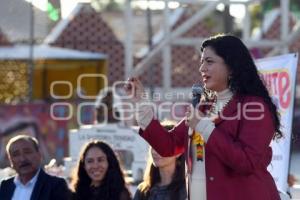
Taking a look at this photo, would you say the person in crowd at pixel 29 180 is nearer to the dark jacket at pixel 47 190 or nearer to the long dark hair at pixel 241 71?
the dark jacket at pixel 47 190

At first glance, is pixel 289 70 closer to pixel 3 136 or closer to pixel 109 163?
pixel 109 163

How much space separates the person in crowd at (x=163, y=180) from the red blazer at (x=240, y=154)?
1098 mm

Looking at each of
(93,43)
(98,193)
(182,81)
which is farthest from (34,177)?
(182,81)

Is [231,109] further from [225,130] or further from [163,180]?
[163,180]

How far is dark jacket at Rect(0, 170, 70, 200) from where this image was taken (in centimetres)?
514

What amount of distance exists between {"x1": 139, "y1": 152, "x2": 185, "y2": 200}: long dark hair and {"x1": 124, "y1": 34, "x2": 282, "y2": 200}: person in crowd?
0.97 meters

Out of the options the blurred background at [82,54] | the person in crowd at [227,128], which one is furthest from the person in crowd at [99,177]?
the blurred background at [82,54]

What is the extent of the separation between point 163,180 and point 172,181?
58 mm

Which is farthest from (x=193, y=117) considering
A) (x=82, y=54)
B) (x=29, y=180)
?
(x=82, y=54)

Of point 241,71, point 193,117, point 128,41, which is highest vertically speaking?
point 128,41

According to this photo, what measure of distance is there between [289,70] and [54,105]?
4959mm

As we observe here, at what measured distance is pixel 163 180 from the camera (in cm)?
511

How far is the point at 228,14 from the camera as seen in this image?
8023 millimetres

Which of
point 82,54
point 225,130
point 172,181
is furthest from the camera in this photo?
point 82,54
